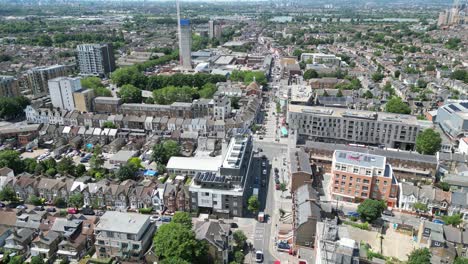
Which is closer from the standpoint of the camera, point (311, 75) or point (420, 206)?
point (420, 206)

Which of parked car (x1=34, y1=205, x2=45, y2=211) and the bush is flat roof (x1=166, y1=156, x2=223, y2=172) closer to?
the bush

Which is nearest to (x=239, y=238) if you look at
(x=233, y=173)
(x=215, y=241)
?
(x=215, y=241)

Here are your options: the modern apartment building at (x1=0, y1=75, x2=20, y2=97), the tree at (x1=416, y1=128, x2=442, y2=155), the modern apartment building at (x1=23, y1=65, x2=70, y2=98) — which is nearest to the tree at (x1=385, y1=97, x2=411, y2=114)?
the tree at (x1=416, y1=128, x2=442, y2=155)

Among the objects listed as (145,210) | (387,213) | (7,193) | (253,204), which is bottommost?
(387,213)

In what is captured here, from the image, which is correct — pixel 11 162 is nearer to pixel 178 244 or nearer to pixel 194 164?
pixel 194 164

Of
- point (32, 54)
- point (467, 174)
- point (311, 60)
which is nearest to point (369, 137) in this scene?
point (467, 174)

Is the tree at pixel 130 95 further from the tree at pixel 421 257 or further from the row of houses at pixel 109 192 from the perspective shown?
the tree at pixel 421 257
